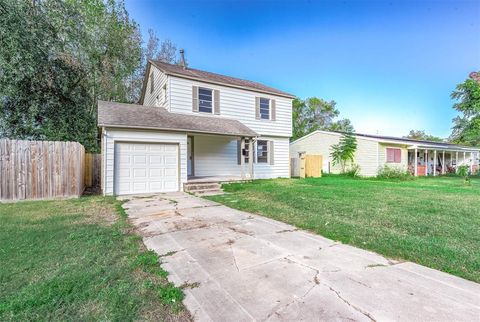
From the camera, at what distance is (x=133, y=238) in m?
3.69

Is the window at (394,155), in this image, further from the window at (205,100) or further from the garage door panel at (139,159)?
the garage door panel at (139,159)

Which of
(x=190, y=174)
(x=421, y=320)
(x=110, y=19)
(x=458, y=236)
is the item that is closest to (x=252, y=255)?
(x=421, y=320)

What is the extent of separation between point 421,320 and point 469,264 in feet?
5.39

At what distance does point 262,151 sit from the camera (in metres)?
13.1

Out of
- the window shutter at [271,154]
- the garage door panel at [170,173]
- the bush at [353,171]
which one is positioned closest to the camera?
the garage door panel at [170,173]

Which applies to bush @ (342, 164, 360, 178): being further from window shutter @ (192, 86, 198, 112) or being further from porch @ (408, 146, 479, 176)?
window shutter @ (192, 86, 198, 112)

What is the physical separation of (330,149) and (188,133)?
13.0m

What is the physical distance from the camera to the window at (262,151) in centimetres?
1299

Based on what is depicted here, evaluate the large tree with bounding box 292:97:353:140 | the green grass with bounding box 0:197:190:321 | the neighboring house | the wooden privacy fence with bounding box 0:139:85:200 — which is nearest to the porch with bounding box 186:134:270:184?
the wooden privacy fence with bounding box 0:139:85:200

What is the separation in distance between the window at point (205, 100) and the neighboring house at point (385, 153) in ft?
36.0

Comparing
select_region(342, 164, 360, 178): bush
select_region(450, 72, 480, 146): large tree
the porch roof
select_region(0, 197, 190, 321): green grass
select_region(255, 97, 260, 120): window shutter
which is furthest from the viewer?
select_region(450, 72, 480, 146): large tree

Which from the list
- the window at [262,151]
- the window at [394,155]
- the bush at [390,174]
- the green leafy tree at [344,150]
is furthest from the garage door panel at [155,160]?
the window at [394,155]

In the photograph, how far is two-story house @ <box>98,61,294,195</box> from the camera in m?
8.26

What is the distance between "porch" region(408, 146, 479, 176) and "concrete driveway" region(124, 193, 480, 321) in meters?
18.3
